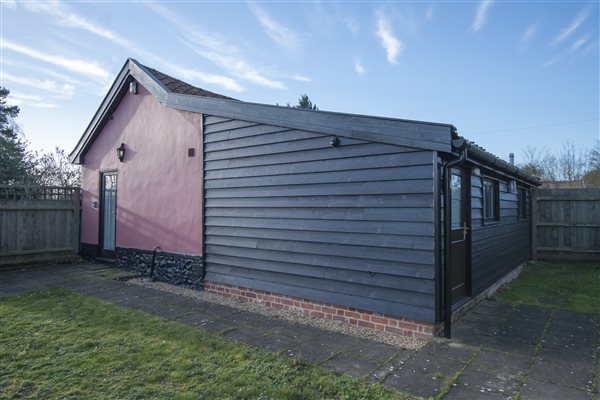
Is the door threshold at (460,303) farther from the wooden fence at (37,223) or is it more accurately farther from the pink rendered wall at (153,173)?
the wooden fence at (37,223)

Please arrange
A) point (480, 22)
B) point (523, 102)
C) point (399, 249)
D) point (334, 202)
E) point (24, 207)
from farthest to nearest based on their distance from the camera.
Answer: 1. point (523, 102)
2. point (24, 207)
3. point (480, 22)
4. point (334, 202)
5. point (399, 249)

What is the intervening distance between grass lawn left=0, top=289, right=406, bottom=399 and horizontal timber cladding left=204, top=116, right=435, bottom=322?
148 cm

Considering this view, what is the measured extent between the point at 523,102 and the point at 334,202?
15.1 meters

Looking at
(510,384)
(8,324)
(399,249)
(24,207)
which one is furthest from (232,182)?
(24,207)

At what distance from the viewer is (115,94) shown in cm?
870

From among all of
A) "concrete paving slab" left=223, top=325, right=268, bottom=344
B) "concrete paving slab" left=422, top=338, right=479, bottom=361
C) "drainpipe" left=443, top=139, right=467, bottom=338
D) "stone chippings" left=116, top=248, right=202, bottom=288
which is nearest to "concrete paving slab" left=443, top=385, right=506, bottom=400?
"concrete paving slab" left=422, top=338, right=479, bottom=361

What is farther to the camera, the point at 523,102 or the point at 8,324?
the point at 523,102

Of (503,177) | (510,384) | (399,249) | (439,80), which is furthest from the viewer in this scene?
(439,80)

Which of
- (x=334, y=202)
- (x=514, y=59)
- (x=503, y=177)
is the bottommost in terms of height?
(x=334, y=202)

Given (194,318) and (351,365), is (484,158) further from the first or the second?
(194,318)

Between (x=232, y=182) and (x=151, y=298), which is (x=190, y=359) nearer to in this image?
(x=151, y=298)

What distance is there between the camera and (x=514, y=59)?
12.0 m

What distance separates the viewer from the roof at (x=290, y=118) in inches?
161

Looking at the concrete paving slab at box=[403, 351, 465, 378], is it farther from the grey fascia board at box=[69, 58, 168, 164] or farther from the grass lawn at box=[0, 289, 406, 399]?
the grey fascia board at box=[69, 58, 168, 164]
